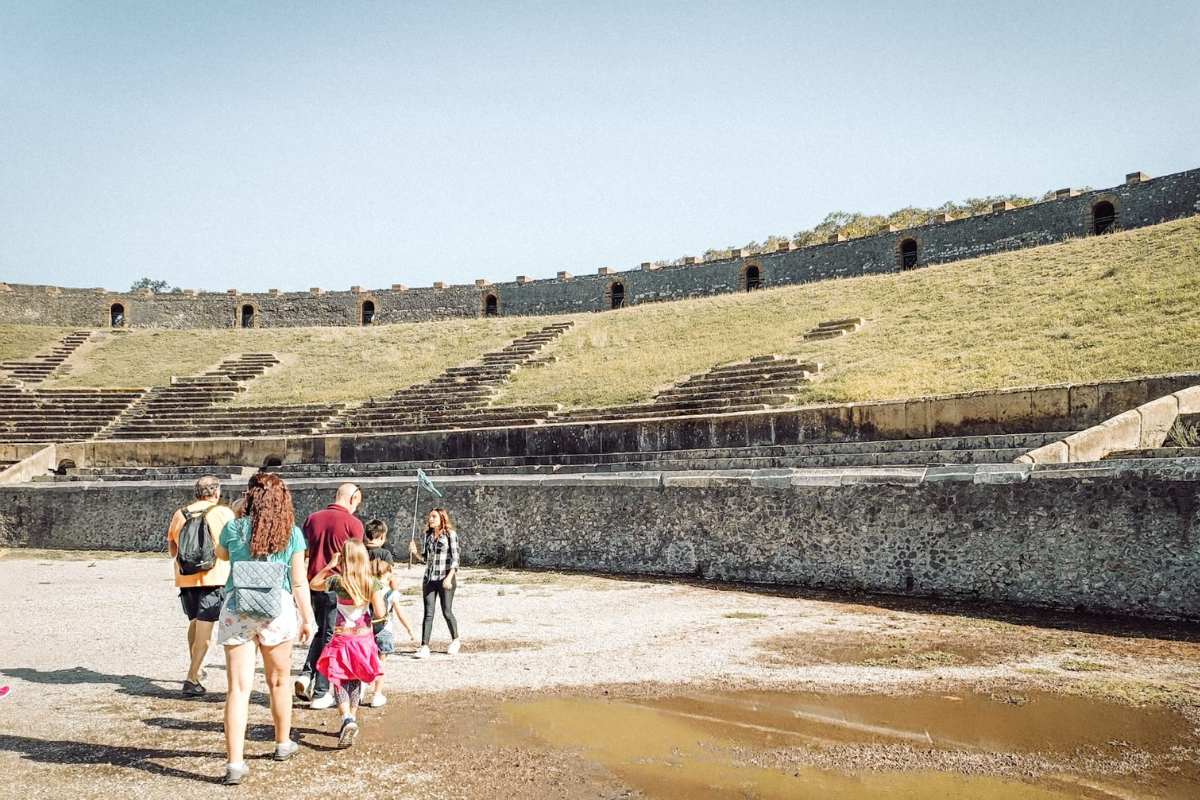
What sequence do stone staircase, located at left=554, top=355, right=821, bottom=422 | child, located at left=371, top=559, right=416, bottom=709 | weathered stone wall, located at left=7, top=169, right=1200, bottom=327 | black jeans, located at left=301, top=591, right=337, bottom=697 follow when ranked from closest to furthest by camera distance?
1. child, located at left=371, top=559, right=416, bottom=709
2. black jeans, located at left=301, top=591, right=337, bottom=697
3. stone staircase, located at left=554, top=355, right=821, bottom=422
4. weathered stone wall, located at left=7, top=169, right=1200, bottom=327

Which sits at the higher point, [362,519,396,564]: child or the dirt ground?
[362,519,396,564]: child

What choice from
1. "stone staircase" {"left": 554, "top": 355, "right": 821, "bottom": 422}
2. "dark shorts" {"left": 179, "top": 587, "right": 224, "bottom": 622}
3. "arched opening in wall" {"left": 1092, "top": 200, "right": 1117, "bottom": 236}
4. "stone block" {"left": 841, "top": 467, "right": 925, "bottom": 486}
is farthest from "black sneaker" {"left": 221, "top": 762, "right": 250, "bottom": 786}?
"arched opening in wall" {"left": 1092, "top": 200, "right": 1117, "bottom": 236}

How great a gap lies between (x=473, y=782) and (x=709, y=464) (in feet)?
34.8

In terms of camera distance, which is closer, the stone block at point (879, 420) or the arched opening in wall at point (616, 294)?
the stone block at point (879, 420)

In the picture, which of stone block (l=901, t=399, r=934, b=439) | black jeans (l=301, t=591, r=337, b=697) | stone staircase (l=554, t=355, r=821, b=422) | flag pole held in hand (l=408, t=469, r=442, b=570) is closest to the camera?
black jeans (l=301, t=591, r=337, b=697)

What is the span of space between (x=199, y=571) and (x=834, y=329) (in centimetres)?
2384

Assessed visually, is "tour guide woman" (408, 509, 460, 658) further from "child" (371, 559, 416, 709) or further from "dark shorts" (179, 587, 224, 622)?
"dark shorts" (179, 587, 224, 622)

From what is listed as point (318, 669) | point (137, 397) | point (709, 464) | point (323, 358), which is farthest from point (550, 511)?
point (323, 358)

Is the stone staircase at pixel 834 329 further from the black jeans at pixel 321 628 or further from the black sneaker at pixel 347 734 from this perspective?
the black sneaker at pixel 347 734

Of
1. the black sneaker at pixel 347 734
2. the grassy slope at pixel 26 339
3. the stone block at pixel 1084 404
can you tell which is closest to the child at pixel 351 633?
the black sneaker at pixel 347 734

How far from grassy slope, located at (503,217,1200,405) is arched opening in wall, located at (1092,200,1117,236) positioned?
4.35 metres

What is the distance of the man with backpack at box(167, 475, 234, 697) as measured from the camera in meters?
7.14

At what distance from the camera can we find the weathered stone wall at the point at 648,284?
113 feet

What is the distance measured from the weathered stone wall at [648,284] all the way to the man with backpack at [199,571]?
3488cm
